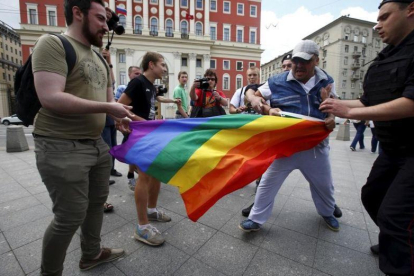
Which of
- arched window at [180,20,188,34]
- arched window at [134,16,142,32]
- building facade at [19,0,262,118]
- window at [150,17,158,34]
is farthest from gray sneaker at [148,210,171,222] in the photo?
arched window at [180,20,188,34]

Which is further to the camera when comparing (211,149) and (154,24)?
(154,24)

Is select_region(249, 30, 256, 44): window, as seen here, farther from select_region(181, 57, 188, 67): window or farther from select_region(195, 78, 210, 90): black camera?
select_region(195, 78, 210, 90): black camera

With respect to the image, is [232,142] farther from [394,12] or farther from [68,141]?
[394,12]

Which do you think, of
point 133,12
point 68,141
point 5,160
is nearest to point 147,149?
point 68,141

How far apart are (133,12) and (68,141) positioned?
151 feet

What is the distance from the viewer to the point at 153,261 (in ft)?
6.88

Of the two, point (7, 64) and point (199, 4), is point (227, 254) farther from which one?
point (7, 64)

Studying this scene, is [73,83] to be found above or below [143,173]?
above

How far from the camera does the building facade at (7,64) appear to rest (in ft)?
121

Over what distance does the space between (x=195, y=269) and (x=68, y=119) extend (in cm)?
166

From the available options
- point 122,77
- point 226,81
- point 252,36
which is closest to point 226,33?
point 252,36

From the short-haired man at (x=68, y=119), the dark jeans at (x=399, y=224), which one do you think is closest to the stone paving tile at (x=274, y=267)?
the dark jeans at (x=399, y=224)

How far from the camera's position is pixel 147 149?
2.21 m

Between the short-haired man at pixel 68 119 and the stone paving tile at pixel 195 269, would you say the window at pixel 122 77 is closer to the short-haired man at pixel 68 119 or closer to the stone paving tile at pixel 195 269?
the short-haired man at pixel 68 119
